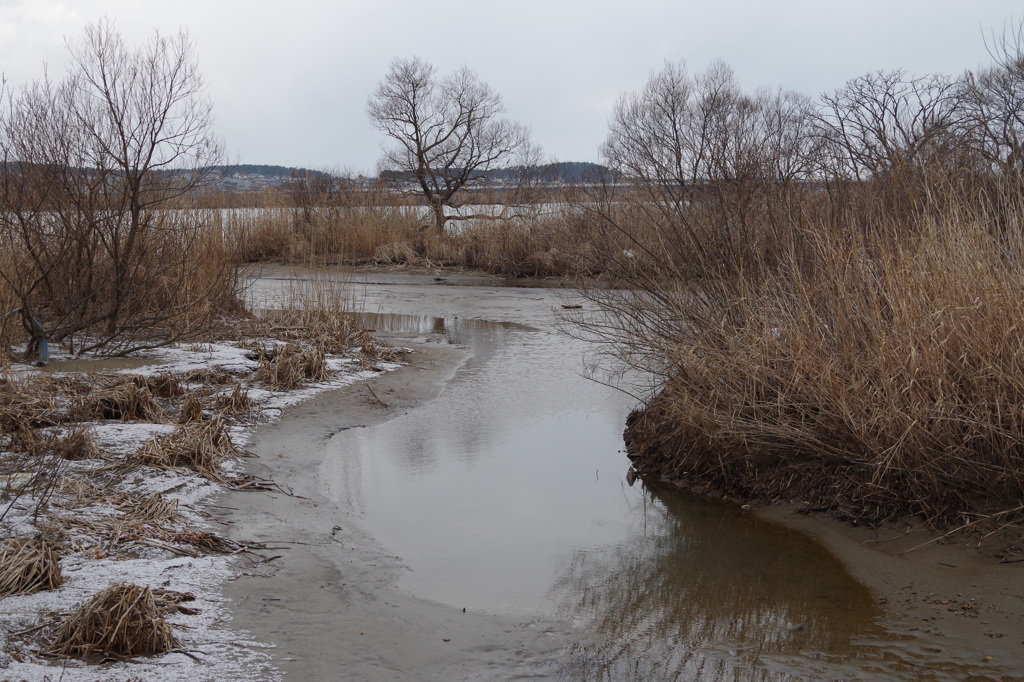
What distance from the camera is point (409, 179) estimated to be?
2878cm

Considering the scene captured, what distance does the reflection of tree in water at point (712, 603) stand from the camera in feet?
12.8

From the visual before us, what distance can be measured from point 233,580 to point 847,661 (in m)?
2.98

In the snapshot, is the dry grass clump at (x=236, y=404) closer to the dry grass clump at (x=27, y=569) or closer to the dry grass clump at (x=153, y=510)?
the dry grass clump at (x=153, y=510)

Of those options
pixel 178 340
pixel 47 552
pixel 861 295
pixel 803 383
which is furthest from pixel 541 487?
pixel 178 340

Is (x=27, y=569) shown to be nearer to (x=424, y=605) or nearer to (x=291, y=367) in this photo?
(x=424, y=605)

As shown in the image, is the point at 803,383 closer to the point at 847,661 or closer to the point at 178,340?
the point at 847,661

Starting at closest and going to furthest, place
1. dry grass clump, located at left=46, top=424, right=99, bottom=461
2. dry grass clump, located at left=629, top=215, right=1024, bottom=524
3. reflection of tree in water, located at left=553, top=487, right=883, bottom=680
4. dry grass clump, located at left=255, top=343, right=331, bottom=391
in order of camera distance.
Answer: reflection of tree in water, located at left=553, top=487, right=883, bottom=680 → dry grass clump, located at left=629, top=215, right=1024, bottom=524 → dry grass clump, located at left=46, top=424, right=99, bottom=461 → dry grass clump, located at left=255, top=343, right=331, bottom=391

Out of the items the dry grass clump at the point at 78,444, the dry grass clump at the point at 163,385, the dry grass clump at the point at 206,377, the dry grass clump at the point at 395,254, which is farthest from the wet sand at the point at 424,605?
the dry grass clump at the point at 395,254

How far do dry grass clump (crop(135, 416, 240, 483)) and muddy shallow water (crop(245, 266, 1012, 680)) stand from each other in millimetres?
800

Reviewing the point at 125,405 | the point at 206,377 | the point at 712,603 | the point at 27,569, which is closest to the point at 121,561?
the point at 27,569

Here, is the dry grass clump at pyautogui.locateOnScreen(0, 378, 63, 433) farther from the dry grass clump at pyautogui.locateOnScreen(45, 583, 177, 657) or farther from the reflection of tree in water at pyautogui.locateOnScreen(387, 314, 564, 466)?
the dry grass clump at pyautogui.locateOnScreen(45, 583, 177, 657)

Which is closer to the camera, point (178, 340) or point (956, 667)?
point (956, 667)

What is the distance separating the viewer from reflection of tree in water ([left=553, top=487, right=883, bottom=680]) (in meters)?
3.91

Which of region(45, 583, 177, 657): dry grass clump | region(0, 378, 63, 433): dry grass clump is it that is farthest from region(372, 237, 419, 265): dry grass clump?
region(45, 583, 177, 657): dry grass clump
